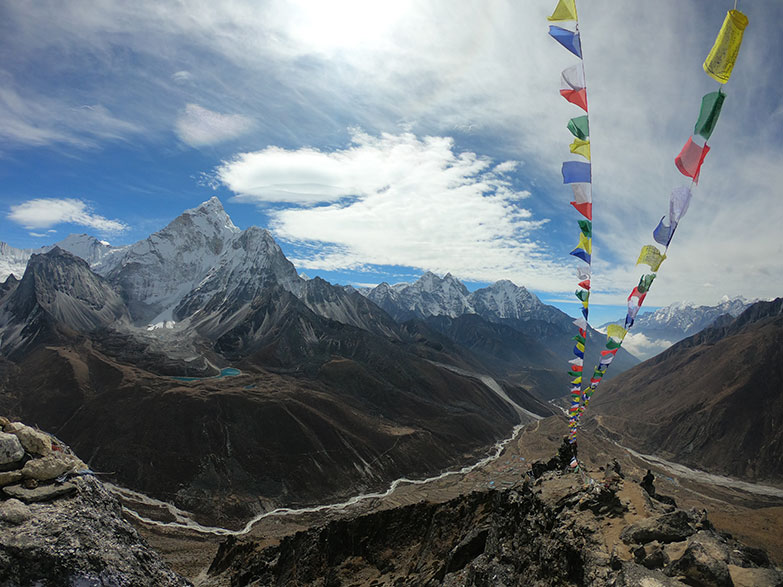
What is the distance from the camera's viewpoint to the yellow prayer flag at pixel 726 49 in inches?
292

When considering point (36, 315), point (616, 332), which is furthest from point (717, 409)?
point (36, 315)

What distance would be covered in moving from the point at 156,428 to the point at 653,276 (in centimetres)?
8781

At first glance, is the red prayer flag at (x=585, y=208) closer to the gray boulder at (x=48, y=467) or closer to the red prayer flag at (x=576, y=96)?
the red prayer flag at (x=576, y=96)

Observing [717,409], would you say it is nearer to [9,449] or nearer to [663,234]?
[663,234]

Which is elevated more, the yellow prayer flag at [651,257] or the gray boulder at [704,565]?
the yellow prayer flag at [651,257]

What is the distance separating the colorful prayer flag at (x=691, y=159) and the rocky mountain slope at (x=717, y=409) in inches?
5353

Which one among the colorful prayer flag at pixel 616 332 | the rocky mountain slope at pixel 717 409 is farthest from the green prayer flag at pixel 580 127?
the rocky mountain slope at pixel 717 409

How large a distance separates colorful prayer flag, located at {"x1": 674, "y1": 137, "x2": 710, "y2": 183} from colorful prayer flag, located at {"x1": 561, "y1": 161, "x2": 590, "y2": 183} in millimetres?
2496

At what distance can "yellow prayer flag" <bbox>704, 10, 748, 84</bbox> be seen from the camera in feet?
24.3

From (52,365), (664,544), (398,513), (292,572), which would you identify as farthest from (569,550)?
(52,365)

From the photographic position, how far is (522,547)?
51.1 ft

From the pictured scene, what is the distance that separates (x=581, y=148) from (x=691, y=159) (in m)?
2.77

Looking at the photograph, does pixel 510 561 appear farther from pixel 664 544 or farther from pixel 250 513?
pixel 250 513

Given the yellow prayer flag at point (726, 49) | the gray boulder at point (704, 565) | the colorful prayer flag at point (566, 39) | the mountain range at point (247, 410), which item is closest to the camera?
the yellow prayer flag at point (726, 49)
